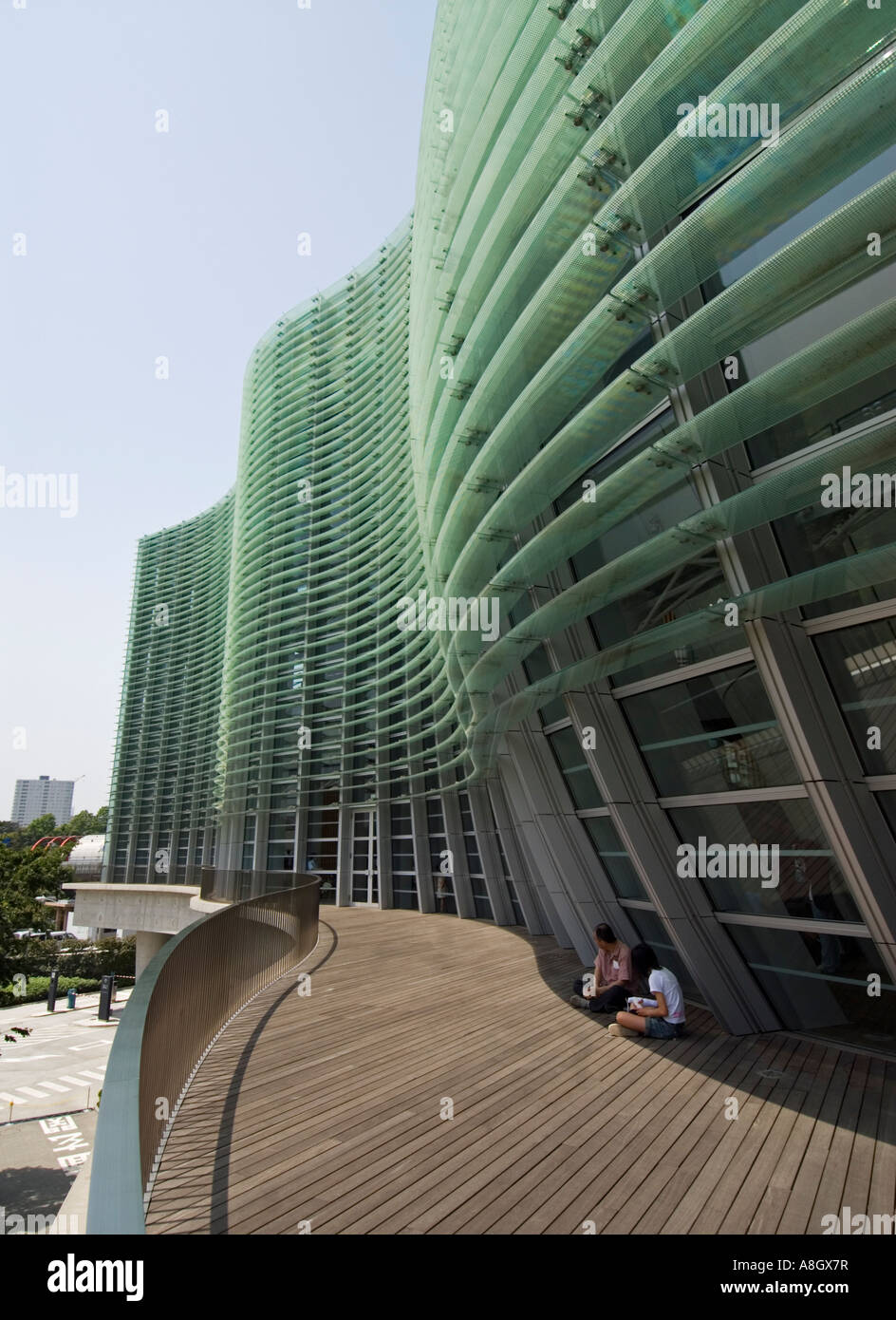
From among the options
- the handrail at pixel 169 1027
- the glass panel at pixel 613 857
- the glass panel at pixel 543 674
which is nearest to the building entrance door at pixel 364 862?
the handrail at pixel 169 1027

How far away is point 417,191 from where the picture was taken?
1812 centimetres

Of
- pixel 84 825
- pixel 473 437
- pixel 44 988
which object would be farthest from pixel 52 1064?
pixel 84 825

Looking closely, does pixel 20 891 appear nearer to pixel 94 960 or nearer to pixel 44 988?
pixel 44 988

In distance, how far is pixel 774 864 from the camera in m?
7.56

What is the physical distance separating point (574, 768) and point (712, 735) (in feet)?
12.1

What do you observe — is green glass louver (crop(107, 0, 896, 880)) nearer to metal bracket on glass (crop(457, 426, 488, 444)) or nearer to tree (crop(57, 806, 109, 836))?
metal bracket on glass (crop(457, 426, 488, 444))

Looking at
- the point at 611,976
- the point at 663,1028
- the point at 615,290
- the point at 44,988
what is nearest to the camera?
the point at 615,290

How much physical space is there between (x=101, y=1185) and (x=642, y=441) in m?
7.94

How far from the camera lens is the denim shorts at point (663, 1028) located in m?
7.97

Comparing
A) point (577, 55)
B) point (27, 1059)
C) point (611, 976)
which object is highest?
point (577, 55)

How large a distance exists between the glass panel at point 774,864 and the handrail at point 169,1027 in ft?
17.7

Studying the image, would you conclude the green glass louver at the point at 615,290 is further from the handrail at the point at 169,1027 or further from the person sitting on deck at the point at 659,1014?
the handrail at the point at 169,1027

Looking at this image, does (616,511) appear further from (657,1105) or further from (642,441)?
(657,1105)
